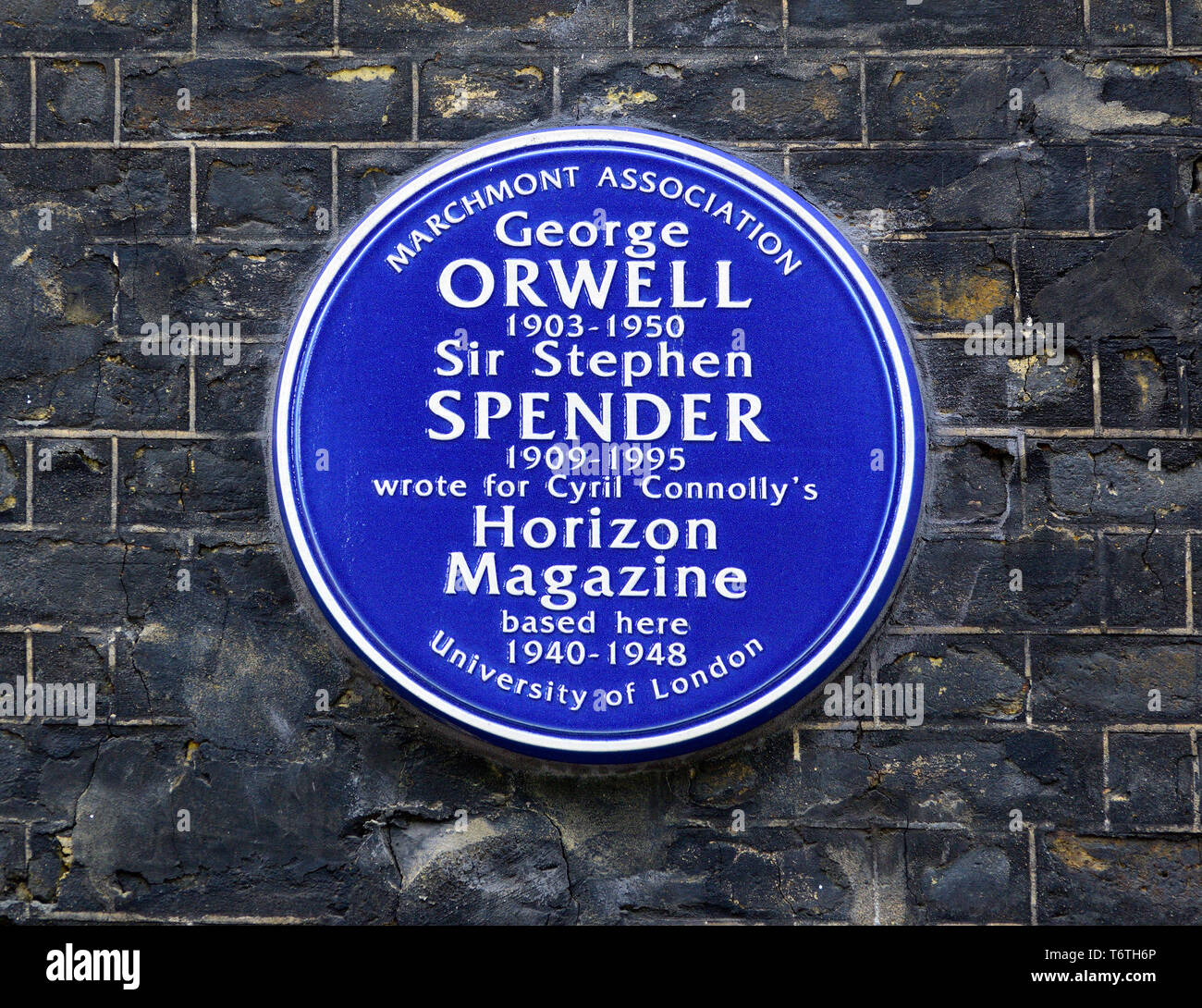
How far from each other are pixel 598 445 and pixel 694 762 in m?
0.86

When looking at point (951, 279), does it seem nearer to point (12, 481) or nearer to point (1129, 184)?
point (1129, 184)

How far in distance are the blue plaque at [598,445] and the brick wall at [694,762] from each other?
178mm

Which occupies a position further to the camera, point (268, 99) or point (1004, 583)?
point (268, 99)

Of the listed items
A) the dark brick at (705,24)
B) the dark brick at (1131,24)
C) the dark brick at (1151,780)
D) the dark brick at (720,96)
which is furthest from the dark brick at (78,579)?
the dark brick at (1131,24)

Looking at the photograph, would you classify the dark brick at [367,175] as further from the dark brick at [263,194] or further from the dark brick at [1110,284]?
the dark brick at [1110,284]

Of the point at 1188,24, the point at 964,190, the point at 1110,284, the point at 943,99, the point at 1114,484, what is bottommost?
the point at 1114,484

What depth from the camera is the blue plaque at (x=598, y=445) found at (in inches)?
116

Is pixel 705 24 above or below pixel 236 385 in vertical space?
above

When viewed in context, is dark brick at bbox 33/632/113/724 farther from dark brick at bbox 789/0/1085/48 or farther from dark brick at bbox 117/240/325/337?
dark brick at bbox 789/0/1085/48

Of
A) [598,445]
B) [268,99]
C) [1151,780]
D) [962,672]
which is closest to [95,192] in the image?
[268,99]

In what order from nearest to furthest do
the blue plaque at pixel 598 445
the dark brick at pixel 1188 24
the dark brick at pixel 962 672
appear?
the blue plaque at pixel 598 445, the dark brick at pixel 962 672, the dark brick at pixel 1188 24

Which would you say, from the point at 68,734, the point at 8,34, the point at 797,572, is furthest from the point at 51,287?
the point at 797,572

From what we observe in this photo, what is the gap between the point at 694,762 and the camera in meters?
3.02

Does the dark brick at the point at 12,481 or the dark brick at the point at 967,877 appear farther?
the dark brick at the point at 12,481
